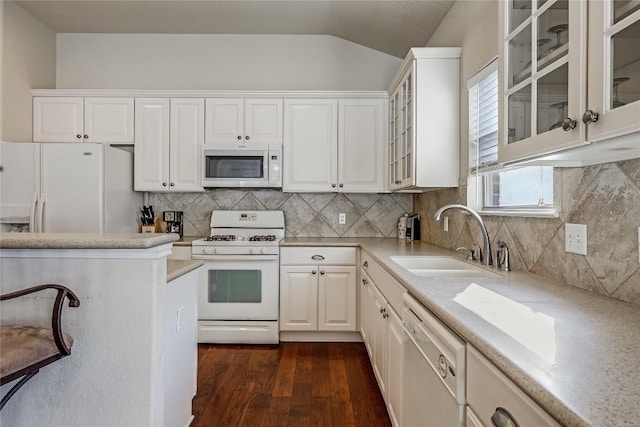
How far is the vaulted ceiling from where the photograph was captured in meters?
3.13

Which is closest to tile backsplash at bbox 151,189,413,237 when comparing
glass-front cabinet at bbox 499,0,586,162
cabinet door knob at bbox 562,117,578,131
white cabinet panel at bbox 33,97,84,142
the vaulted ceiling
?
white cabinet panel at bbox 33,97,84,142

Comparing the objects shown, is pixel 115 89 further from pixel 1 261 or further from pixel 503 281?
pixel 503 281

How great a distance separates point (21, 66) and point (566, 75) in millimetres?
4243

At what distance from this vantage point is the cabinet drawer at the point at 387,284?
5.66 feet

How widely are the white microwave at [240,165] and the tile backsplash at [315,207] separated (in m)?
0.42

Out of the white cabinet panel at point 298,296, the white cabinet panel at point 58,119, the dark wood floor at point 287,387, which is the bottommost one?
the dark wood floor at point 287,387

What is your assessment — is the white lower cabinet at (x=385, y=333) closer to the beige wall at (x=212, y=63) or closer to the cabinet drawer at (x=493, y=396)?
the cabinet drawer at (x=493, y=396)

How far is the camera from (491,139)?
2.17 m

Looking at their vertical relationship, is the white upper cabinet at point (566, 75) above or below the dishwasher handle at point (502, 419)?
above

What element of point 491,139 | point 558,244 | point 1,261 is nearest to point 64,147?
point 1,261

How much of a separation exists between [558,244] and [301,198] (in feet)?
8.50

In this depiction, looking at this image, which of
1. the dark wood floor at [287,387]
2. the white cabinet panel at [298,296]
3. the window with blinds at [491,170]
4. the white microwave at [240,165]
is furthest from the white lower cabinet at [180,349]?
the window with blinds at [491,170]

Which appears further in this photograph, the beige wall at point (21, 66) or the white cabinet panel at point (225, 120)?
the white cabinet panel at point (225, 120)

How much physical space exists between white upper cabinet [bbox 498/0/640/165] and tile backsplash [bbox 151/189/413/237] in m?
2.46
